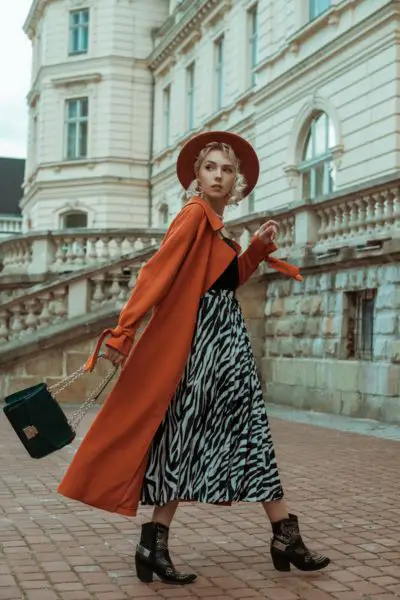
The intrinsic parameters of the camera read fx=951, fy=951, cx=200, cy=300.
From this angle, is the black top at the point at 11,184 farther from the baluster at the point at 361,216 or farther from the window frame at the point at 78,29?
the baluster at the point at 361,216

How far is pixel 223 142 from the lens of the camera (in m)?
4.38

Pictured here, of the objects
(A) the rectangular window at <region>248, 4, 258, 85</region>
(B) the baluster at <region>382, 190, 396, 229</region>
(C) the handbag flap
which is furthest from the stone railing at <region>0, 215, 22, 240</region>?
(C) the handbag flap

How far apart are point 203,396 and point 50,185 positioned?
28.8 m

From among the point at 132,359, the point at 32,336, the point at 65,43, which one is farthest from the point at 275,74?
the point at 132,359

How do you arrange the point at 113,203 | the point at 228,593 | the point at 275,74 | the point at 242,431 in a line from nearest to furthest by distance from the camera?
the point at 228,593 → the point at 242,431 → the point at 275,74 → the point at 113,203

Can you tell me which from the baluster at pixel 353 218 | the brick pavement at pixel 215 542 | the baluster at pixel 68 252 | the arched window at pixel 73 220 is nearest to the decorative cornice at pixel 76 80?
the arched window at pixel 73 220

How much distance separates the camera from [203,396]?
13.3 feet

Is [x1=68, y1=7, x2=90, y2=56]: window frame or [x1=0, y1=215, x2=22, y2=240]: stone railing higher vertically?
[x1=68, y1=7, x2=90, y2=56]: window frame

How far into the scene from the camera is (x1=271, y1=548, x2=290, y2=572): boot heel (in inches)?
163

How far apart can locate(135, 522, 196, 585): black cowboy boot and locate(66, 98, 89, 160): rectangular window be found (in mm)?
28646

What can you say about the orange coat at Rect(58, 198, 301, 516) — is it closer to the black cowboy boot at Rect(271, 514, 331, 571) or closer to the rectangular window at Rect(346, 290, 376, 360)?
the black cowboy boot at Rect(271, 514, 331, 571)

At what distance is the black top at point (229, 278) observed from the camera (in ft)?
13.9

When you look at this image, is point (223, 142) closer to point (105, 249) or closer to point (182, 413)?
point (182, 413)

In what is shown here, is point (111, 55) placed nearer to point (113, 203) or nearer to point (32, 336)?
point (113, 203)
